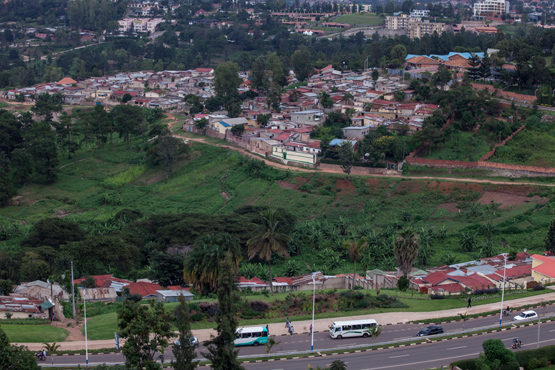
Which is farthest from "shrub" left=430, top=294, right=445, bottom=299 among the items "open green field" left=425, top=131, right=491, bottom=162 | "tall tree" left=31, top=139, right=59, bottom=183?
"tall tree" left=31, top=139, right=59, bottom=183

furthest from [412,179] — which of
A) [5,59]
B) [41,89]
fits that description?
[5,59]

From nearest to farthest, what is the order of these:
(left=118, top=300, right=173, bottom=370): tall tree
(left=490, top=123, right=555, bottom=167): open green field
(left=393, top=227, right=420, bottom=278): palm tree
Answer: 1. (left=118, top=300, right=173, bottom=370): tall tree
2. (left=393, top=227, right=420, bottom=278): palm tree
3. (left=490, top=123, right=555, bottom=167): open green field

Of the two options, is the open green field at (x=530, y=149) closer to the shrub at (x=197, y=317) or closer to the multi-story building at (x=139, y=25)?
the shrub at (x=197, y=317)

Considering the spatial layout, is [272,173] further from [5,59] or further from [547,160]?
[5,59]

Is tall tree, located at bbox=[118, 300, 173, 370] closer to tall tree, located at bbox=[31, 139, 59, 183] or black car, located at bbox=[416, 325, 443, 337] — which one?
black car, located at bbox=[416, 325, 443, 337]

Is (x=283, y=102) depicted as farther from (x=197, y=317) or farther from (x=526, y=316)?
(x=526, y=316)

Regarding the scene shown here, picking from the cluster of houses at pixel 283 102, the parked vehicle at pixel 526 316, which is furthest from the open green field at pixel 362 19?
the parked vehicle at pixel 526 316
